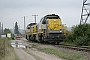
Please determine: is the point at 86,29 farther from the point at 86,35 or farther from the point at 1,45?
the point at 1,45

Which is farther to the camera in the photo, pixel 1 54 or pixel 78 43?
pixel 78 43

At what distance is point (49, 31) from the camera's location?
31.4m

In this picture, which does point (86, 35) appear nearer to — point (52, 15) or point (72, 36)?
point (72, 36)

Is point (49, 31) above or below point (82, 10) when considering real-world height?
below

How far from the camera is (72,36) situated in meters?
33.9

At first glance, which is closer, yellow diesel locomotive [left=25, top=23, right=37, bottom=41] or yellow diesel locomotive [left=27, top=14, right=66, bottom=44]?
yellow diesel locomotive [left=27, top=14, right=66, bottom=44]

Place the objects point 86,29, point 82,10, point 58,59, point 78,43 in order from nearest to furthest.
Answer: point 58,59, point 78,43, point 86,29, point 82,10

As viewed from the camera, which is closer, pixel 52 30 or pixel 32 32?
pixel 52 30

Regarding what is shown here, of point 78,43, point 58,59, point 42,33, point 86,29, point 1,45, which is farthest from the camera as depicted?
point 42,33

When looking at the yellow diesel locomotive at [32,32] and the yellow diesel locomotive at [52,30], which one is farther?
the yellow diesel locomotive at [32,32]

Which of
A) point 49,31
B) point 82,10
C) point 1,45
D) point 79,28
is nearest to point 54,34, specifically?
point 49,31

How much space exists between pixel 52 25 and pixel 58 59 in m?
15.7

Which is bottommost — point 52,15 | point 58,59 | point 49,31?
point 58,59

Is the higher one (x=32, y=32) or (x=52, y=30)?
(x=52, y=30)
